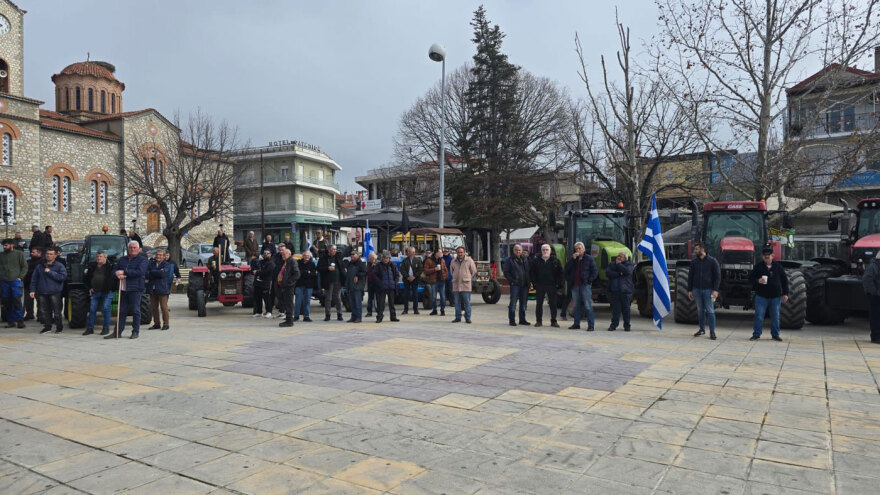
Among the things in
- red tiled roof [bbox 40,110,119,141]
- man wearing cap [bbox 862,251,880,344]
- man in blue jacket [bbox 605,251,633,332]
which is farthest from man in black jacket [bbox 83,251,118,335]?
red tiled roof [bbox 40,110,119,141]

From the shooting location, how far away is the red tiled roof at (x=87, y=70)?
5050 cm

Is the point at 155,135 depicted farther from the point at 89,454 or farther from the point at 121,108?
the point at 89,454

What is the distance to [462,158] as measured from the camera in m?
32.0

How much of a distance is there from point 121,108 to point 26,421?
184 feet

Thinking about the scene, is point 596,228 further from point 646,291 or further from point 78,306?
point 78,306

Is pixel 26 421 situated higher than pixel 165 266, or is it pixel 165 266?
pixel 165 266

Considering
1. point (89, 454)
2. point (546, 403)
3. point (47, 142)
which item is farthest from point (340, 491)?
point (47, 142)

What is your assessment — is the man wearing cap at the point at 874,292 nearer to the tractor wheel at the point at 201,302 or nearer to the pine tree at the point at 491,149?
the tractor wheel at the point at 201,302

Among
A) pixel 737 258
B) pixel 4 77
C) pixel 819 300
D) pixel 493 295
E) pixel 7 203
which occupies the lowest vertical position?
pixel 493 295

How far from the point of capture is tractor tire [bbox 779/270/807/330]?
11.8 m

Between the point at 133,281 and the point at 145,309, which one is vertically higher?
the point at 133,281

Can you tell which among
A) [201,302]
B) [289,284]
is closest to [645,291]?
[289,284]

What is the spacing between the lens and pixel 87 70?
51062mm

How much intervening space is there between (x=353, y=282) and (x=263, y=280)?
112 inches
